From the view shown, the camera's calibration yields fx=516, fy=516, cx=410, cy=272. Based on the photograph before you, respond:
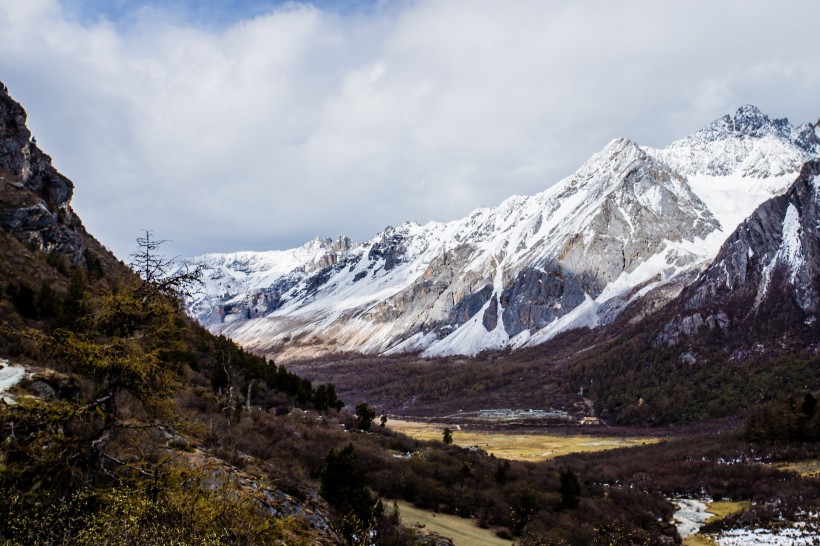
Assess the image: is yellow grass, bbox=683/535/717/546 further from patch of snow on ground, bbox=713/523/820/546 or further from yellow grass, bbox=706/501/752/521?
yellow grass, bbox=706/501/752/521

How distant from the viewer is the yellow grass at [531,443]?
7661 centimetres

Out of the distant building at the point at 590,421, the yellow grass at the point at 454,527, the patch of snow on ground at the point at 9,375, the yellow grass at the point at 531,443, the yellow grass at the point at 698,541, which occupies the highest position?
the patch of snow on ground at the point at 9,375

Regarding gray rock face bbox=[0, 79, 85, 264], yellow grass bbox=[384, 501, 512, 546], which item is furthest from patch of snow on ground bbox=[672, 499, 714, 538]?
gray rock face bbox=[0, 79, 85, 264]

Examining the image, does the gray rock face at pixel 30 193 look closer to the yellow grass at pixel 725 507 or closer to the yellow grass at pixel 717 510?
the yellow grass at pixel 717 510

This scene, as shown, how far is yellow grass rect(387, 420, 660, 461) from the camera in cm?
7661

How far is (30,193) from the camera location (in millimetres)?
50781

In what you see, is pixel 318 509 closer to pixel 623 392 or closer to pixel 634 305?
pixel 623 392

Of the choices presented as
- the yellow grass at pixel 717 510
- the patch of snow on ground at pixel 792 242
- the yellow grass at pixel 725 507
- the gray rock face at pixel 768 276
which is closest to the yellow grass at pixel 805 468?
the yellow grass at pixel 725 507

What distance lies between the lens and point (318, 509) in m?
15.7

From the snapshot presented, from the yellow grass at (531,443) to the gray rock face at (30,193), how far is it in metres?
50.9

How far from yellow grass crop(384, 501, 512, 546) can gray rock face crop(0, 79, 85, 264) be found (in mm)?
41664

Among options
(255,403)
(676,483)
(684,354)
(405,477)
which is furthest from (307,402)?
(684,354)

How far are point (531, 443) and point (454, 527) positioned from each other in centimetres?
7329

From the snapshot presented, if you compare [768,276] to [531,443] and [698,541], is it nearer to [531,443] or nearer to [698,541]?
[531,443]
